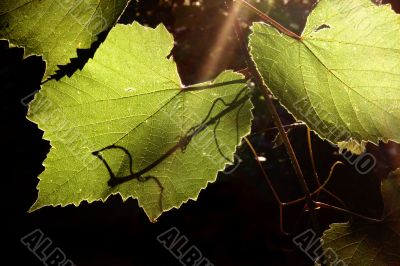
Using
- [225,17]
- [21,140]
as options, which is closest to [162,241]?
[21,140]

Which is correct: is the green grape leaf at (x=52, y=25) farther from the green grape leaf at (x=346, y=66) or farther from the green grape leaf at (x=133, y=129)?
the green grape leaf at (x=346, y=66)

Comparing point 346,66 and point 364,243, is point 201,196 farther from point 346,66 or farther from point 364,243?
point 346,66

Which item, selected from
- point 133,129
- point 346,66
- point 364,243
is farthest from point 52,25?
point 364,243

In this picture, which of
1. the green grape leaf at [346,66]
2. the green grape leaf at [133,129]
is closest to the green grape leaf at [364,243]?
the green grape leaf at [346,66]

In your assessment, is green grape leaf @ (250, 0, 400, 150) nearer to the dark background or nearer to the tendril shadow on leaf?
the tendril shadow on leaf

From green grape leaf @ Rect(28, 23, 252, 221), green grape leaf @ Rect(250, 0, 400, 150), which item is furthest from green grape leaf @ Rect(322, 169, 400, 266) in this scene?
green grape leaf @ Rect(28, 23, 252, 221)

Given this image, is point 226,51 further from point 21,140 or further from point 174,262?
point 174,262
